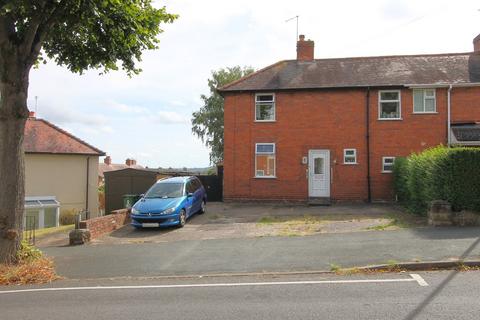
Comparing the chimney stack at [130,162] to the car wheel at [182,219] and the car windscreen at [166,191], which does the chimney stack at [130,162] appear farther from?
the car wheel at [182,219]

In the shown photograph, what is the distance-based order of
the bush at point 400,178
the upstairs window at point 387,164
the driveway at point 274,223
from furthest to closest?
the upstairs window at point 387,164
the bush at point 400,178
the driveway at point 274,223

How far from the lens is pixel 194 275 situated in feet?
31.4

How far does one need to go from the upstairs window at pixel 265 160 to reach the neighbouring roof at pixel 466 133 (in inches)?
316

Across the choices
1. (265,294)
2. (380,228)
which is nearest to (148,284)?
(265,294)

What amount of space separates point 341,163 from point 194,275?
14613 millimetres

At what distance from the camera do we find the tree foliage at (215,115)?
48.2 meters

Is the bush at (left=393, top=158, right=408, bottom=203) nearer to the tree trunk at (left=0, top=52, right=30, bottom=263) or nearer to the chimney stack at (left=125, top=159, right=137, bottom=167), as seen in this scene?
the tree trunk at (left=0, top=52, right=30, bottom=263)

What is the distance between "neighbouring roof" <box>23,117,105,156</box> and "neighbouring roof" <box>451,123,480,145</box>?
1999 centimetres

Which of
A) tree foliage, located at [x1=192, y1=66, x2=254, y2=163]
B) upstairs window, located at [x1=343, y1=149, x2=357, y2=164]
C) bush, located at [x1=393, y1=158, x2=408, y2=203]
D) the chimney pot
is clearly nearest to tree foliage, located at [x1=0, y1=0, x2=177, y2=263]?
bush, located at [x1=393, y1=158, x2=408, y2=203]

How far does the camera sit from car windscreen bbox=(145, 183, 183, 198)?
1730 centimetres

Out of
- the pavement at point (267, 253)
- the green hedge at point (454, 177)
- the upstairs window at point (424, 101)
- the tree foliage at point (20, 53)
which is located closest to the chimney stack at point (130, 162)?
the upstairs window at point (424, 101)

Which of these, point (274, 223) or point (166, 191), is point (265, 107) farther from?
point (274, 223)

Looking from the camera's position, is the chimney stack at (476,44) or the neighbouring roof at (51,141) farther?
the neighbouring roof at (51,141)

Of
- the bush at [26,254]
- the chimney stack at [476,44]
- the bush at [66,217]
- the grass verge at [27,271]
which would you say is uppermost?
the chimney stack at [476,44]
